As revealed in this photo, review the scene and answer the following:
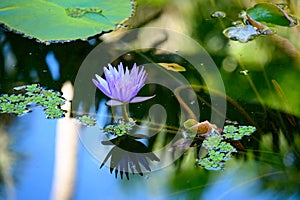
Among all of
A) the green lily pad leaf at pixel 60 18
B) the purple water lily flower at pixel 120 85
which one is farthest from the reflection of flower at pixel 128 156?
the green lily pad leaf at pixel 60 18

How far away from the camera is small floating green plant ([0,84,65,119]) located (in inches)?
62.7

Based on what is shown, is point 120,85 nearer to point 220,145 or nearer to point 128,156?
point 128,156

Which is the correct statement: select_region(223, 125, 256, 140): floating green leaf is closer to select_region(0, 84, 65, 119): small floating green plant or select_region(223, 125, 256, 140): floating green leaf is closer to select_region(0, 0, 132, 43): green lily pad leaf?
select_region(0, 84, 65, 119): small floating green plant

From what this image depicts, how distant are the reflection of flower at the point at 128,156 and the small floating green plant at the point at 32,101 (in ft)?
0.77

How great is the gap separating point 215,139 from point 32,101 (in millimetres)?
612

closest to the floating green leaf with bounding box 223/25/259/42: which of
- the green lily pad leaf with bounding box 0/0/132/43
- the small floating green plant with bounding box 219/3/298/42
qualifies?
the small floating green plant with bounding box 219/3/298/42

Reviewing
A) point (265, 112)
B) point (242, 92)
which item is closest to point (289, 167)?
point (265, 112)

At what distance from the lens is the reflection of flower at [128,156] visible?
1.41m

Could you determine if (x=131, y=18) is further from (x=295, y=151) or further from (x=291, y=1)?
(x=295, y=151)

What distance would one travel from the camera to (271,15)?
2078 millimetres

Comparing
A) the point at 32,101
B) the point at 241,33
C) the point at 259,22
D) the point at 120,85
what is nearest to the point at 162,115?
the point at 120,85

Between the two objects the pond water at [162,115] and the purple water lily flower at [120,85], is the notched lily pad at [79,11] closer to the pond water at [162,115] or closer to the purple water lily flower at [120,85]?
the pond water at [162,115]

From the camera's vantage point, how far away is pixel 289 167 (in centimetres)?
142

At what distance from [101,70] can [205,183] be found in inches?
24.2
